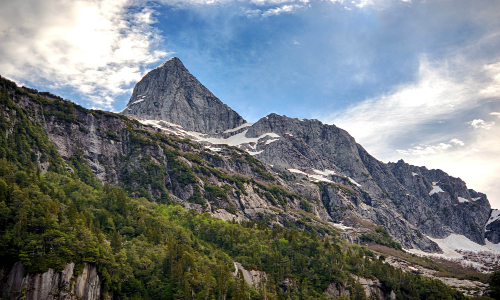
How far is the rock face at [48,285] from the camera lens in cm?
6844

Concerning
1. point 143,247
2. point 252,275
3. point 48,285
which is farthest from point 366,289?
point 48,285

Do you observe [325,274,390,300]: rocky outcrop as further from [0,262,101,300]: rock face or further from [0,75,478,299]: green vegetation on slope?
[0,262,101,300]: rock face

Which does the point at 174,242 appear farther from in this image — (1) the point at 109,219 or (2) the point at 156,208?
(2) the point at 156,208

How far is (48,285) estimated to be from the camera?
231ft

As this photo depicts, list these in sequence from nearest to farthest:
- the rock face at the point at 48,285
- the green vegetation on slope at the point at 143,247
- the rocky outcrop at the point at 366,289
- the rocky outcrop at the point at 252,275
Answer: the rock face at the point at 48,285
the green vegetation on slope at the point at 143,247
the rocky outcrop at the point at 252,275
the rocky outcrop at the point at 366,289

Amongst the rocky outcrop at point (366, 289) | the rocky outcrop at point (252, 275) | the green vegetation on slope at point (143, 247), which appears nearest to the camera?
the green vegetation on slope at point (143, 247)

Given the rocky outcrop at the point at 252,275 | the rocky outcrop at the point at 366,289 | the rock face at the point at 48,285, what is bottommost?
the rocky outcrop at the point at 366,289

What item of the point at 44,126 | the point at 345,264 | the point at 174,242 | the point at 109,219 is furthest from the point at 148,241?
the point at 44,126

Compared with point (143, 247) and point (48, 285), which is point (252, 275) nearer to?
point (143, 247)

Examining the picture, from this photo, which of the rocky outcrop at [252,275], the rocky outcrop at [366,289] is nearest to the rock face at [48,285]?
the rocky outcrop at [252,275]

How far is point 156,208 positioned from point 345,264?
88.2m

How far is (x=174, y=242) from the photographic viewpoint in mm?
112688

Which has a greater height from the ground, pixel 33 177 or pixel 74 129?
pixel 74 129

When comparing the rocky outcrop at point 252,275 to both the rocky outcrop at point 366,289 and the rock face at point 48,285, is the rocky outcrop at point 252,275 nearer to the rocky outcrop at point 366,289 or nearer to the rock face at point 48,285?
the rocky outcrop at point 366,289
